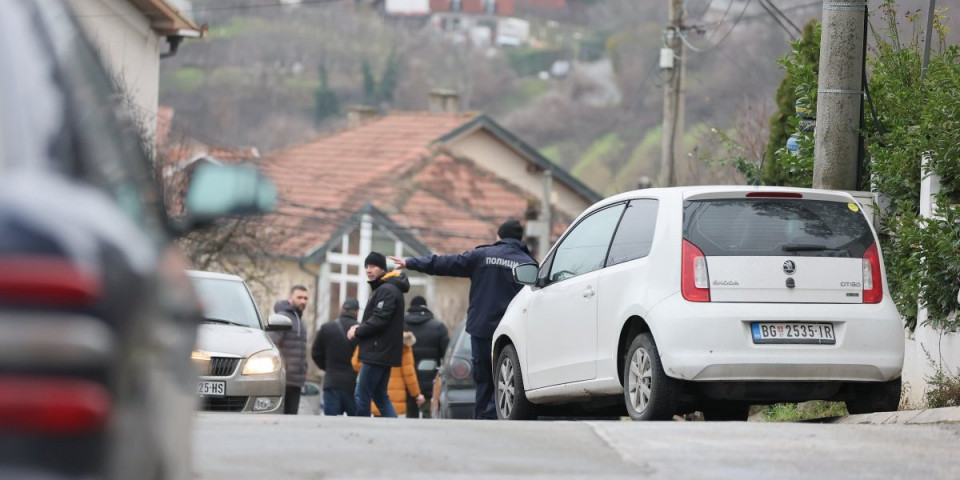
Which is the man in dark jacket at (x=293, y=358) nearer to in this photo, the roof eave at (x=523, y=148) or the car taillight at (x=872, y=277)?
the car taillight at (x=872, y=277)

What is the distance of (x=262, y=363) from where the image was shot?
14.1 m

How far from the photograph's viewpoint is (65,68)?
118 inches

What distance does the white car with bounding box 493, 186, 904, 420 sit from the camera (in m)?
9.40

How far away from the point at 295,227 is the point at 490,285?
38653mm

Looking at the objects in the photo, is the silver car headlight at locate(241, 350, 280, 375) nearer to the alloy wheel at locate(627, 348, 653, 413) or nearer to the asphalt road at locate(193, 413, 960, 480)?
the asphalt road at locate(193, 413, 960, 480)

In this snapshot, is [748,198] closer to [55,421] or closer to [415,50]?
[55,421]

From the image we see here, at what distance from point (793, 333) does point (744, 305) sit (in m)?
0.35

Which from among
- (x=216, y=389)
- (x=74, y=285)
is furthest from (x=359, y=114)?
(x=74, y=285)

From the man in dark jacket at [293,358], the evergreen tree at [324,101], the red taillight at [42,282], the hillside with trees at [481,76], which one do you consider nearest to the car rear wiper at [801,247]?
the red taillight at [42,282]

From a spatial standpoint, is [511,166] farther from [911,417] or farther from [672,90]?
[911,417]

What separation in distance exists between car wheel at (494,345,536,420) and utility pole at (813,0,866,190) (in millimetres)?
2866

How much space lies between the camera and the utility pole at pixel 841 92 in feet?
Result: 41.6

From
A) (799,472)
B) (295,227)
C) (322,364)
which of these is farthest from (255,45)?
(799,472)

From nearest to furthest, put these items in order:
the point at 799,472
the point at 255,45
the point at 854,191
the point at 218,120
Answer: the point at 799,472 → the point at 854,191 → the point at 218,120 → the point at 255,45
